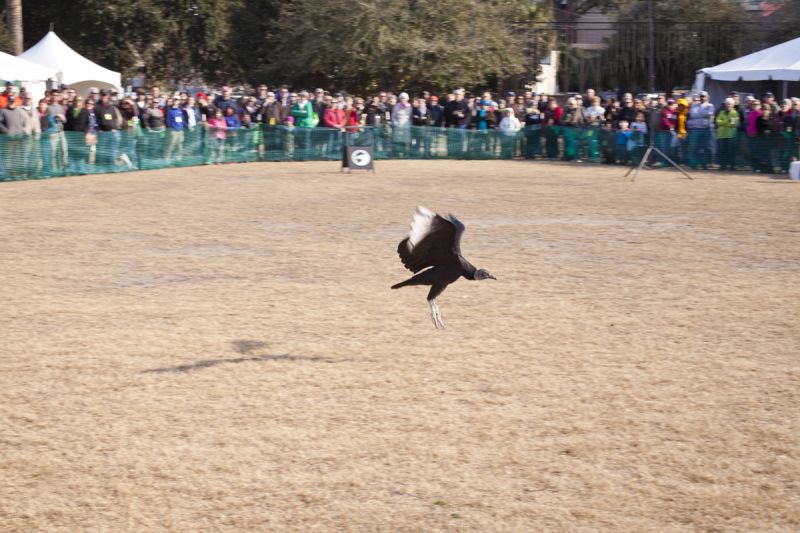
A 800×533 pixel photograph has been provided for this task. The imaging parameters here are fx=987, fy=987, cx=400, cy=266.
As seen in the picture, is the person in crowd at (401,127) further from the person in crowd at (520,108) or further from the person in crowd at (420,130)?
the person in crowd at (520,108)

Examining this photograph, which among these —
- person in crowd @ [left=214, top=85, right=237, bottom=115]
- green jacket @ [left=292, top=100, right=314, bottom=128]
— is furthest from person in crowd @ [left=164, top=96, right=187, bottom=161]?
green jacket @ [left=292, top=100, right=314, bottom=128]

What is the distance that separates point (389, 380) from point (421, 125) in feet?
71.5

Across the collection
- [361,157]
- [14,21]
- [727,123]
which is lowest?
[361,157]

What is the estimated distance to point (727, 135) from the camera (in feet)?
83.9

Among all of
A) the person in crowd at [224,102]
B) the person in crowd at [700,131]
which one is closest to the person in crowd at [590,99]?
the person in crowd at [700,131]

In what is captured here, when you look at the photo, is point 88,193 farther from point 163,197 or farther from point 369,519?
point 369,519

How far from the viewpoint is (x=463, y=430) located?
690 centimetres

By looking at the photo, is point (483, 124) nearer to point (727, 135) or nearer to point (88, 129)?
point (727, 135)

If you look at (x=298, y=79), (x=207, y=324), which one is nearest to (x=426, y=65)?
(x=298, y=79)

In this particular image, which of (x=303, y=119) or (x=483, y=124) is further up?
(x=303, y=119)

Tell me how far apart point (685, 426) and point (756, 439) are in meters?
0.48

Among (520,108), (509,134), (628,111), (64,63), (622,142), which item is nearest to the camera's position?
(622,142)

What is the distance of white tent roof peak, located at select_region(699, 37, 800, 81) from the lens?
2742 centimetres

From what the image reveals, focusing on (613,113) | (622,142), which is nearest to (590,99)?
(613,113)
